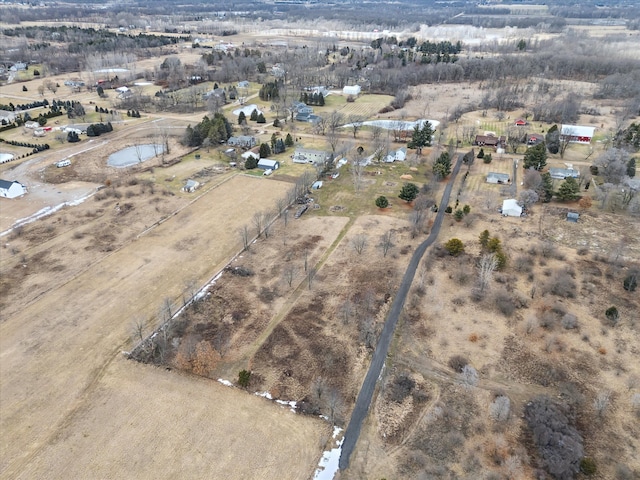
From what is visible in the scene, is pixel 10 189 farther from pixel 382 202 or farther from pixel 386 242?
pixel 386 242

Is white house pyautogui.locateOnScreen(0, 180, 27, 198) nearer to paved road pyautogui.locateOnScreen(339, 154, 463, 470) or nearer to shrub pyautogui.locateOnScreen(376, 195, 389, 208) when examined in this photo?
shrub pyautogui.locateOnScreen(376, 195, 389, 208)

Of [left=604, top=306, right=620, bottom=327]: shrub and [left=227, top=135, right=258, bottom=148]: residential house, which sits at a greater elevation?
[left=227, top=135, right=258, bottom=148]: residential house

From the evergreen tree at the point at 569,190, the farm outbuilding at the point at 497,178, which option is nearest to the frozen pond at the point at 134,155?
the farm outbuilding at the point at 497,178

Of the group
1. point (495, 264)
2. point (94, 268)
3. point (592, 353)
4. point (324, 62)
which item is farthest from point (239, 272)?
point (324, 62)

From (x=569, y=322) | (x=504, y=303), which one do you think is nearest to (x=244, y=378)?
(x=504, y=303)

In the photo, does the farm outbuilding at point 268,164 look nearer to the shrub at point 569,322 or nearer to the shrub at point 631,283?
the shrub at point 569,322

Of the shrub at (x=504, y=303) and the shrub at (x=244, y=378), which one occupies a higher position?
the shrub at (x=244, y=378)

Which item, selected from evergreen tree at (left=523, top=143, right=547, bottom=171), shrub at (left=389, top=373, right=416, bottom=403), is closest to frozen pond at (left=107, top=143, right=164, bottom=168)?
shrub at (left=389, top=373, right=416, bottom=403)
